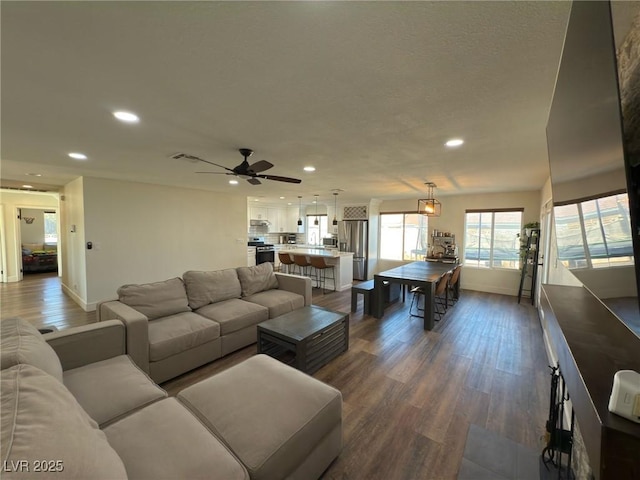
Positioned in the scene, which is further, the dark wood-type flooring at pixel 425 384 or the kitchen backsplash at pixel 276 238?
the kitchen backsplash at pixel 276 238

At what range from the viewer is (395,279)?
14.0ft

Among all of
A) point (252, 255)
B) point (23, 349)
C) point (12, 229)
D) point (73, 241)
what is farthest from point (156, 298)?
point (12, 229)

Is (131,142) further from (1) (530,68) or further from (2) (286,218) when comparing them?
(2) (286,218)

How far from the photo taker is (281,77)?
5.08ft

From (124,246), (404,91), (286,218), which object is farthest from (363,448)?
(286,218)

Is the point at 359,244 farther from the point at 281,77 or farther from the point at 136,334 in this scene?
the point at 281,77

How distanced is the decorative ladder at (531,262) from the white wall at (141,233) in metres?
6.78

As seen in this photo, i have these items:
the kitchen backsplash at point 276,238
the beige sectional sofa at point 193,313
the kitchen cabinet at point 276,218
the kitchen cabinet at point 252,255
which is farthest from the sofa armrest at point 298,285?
the kitchen backsplash at point 276,238

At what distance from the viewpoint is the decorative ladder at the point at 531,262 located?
5172 mm

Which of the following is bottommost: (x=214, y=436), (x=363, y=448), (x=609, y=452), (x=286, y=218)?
(x=363, y=448)

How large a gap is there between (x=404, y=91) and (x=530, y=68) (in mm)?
664

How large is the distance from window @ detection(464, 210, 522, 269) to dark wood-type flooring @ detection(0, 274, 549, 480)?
1970 millimetres

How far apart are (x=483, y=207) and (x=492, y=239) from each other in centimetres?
81

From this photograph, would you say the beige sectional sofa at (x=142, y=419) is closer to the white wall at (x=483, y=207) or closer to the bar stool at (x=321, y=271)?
the bar stool at (x=321, y=271)
